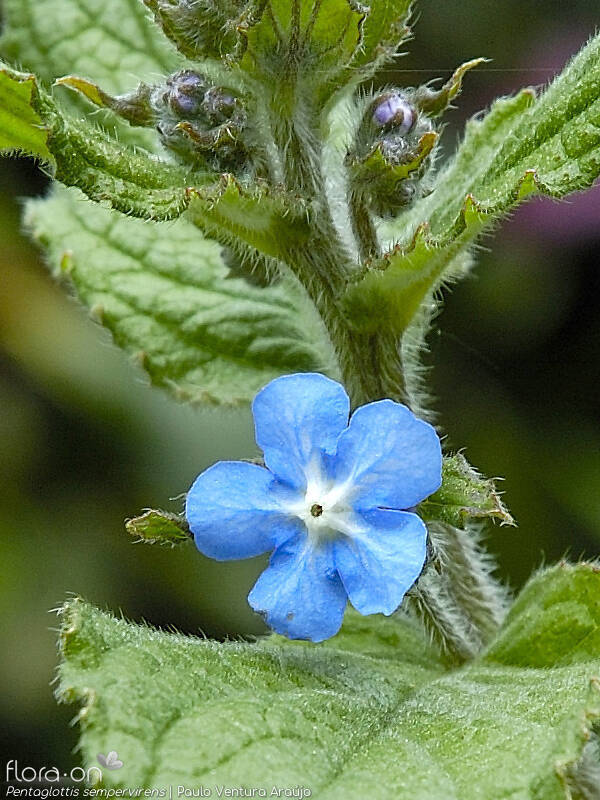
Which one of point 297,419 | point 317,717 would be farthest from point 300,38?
point 317,717

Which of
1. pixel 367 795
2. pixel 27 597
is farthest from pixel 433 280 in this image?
pixel 27 597

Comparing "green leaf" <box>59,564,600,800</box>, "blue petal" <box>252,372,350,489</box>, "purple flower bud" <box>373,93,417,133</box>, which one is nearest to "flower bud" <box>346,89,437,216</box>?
"purple flower bud" <box>373,93,417,133</box>

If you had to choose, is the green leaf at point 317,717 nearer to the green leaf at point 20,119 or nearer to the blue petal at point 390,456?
the blue petal at point 390,456

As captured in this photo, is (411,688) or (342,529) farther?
(411,688)

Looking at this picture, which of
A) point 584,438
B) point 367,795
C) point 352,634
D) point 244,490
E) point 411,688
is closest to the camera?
point 367,795

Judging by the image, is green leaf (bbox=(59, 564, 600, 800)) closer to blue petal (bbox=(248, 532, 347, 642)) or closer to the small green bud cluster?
blue petal (bbox=(248, 532, 347, 642))

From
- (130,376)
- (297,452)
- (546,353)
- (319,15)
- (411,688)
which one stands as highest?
(130,376)

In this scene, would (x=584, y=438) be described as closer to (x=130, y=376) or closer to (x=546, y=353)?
(x=546, y=353)
